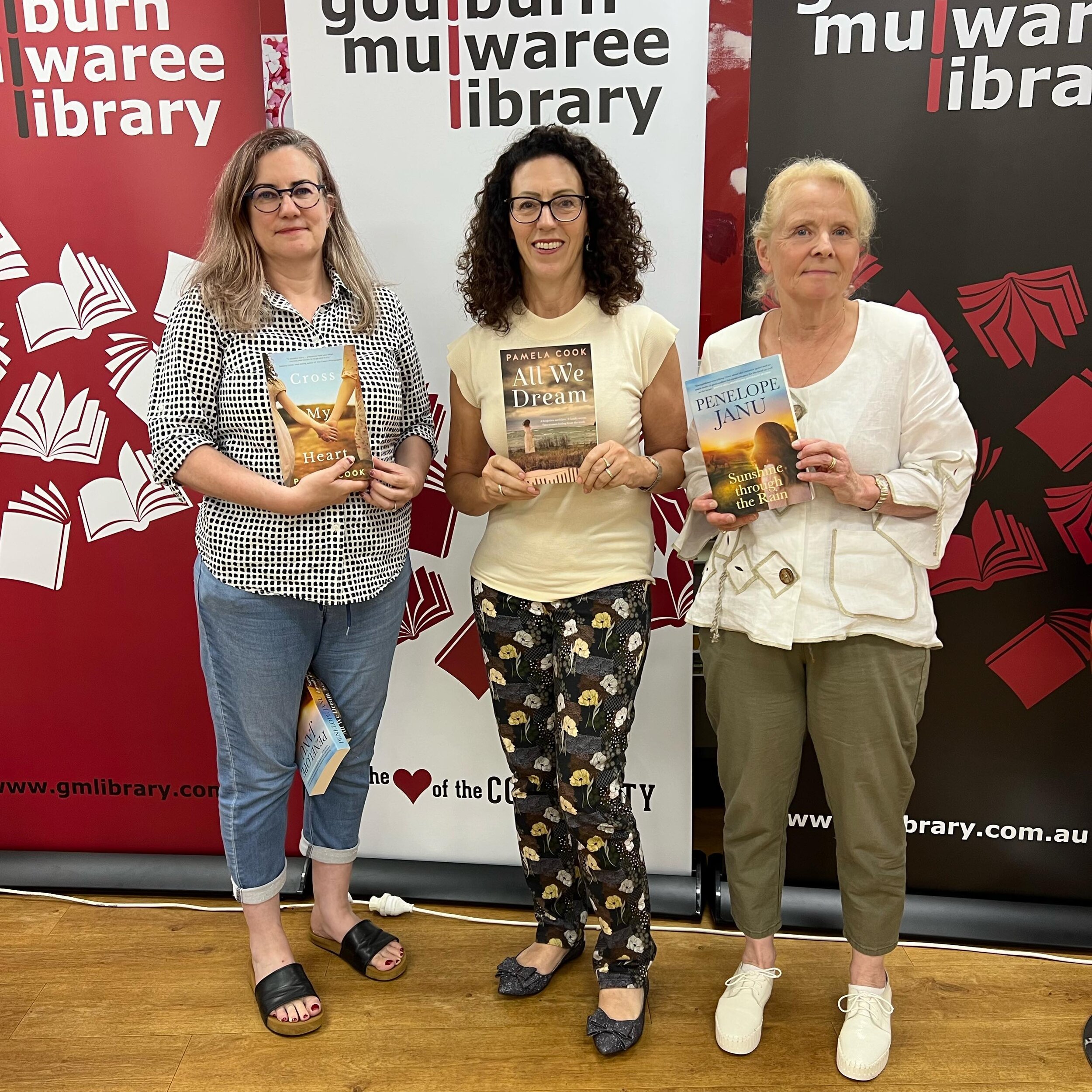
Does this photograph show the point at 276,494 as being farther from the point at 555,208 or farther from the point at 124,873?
the point at 124,873

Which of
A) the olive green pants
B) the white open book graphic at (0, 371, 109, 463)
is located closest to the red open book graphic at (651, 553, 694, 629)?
the olive green pants

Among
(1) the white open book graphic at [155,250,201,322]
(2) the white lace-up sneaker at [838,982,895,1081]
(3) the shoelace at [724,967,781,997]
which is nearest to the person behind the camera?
(2) the white lace-up sneaker at [838,982,895,1081]

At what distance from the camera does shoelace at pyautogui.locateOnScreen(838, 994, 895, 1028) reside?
192 cm

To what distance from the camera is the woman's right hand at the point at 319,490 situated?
68.4 inches

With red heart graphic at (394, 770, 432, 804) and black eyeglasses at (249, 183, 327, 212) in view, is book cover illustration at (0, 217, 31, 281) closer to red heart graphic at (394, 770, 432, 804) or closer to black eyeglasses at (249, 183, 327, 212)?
black eyeglasses at (249, 183, 327, 212)

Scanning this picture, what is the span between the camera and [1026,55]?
2039 millimetres

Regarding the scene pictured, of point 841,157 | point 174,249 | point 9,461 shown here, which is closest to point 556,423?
point 841,157

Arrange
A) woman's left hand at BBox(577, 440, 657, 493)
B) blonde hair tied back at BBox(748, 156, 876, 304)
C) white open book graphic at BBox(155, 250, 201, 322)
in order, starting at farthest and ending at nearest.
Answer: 1. white open book graphic at BBox(155, 250, 201, 322)
2. woman's left hand at BBox(577, 440, 657, 493)
3. blonde hair tied back at BBox(748, 156, 876, 304)

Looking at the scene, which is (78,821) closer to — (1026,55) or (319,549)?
(319,549)

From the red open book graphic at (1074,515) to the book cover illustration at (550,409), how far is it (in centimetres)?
124

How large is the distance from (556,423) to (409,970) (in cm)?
142

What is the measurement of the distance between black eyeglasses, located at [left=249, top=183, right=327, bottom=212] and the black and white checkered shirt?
16 cm

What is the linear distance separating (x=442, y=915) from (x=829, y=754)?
1218 millimetres

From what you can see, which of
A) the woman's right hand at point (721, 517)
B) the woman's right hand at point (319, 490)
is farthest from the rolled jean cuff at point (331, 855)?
the woman's right hand at point (721, 517)
